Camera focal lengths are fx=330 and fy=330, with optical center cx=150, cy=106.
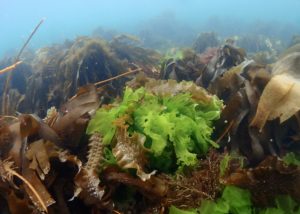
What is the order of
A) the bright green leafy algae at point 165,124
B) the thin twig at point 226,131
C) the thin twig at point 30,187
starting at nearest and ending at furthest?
1. the thin twig at point 30,187
2. the bright green leafy algae at point 165,124
3. the thin twig at point 226,131

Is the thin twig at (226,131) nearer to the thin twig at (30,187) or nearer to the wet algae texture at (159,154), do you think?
the wet algae texture at (159,154)

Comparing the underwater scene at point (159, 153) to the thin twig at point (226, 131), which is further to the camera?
the thin twig at point (226, 131)

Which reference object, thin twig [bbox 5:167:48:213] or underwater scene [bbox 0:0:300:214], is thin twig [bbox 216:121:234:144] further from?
thin twig [bbox 5:167:48:213]

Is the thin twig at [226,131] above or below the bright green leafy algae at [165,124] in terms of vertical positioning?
below

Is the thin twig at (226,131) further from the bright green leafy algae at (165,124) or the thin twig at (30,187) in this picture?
the thin twig at (30,187)

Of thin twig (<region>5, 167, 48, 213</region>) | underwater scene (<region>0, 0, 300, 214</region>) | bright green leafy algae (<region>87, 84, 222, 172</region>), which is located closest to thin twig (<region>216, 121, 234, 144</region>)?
underwater scene (<region>0, 0, 300, 214</region>)

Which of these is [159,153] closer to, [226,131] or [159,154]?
[159,154]

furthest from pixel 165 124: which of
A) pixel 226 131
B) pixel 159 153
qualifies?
pixel 226 131

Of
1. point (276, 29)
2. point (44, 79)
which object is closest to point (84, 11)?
point (276, 29)

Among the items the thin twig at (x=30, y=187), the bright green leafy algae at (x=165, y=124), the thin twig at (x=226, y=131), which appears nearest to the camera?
the thin twig at (x=30, y=187)

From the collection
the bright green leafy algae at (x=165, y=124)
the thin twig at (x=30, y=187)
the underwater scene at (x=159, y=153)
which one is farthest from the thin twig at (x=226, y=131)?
the thin twig at (x=30, y=187)
